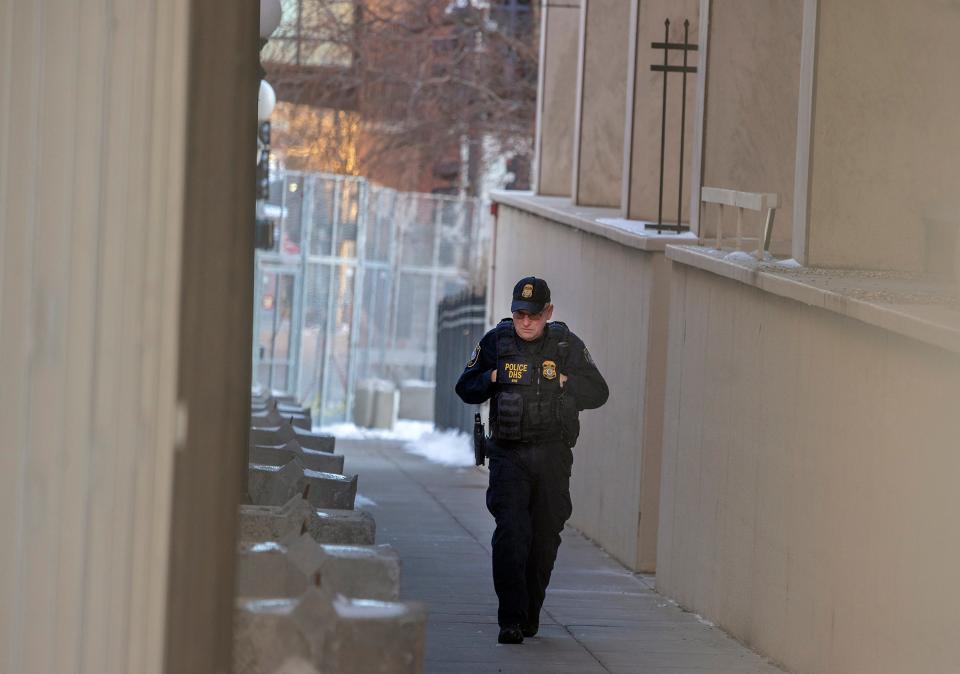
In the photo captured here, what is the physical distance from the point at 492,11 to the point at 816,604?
2494 cm

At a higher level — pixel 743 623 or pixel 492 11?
pixel 492 11

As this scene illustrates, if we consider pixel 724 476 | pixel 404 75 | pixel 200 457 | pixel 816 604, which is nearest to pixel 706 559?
pixel 724 476

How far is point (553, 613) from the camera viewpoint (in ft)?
27.9

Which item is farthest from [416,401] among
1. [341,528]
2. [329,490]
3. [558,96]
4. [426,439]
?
[341,528]

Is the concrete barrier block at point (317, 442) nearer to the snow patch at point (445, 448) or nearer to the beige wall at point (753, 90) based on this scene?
the beige wall at point (753, 90)

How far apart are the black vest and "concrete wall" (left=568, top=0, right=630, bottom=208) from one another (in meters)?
7.60

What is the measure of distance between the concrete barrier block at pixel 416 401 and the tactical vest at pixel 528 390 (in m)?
20.0

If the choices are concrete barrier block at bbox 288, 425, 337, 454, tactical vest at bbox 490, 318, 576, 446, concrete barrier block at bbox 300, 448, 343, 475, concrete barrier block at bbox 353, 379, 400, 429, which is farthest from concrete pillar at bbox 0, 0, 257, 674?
concrete barrier block at bbox 353, 379, 400, 429

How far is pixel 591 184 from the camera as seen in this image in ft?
50.3

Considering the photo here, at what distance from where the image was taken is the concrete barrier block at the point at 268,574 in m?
4.39

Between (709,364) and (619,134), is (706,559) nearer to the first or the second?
(709,364)

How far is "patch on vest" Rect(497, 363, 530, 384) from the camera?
25.1ft

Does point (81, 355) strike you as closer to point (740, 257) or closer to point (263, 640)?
point (263, 640)

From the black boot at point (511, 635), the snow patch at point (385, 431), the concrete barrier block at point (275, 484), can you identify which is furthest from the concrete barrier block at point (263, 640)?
the snow patch at point (385, 431)
